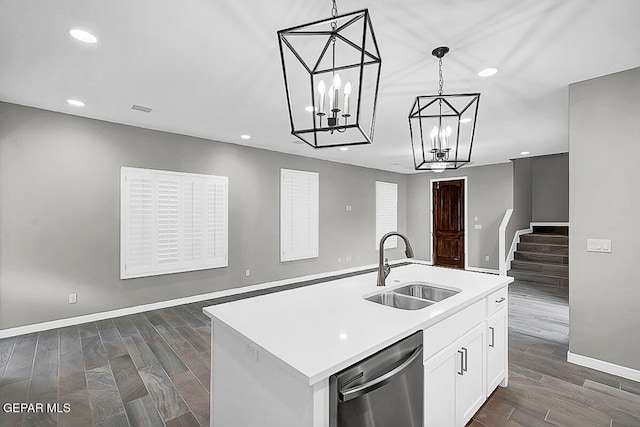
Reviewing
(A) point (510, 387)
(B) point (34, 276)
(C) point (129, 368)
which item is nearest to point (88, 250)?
(B) point (34, 276)

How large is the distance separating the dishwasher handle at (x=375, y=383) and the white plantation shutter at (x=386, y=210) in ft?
21.9

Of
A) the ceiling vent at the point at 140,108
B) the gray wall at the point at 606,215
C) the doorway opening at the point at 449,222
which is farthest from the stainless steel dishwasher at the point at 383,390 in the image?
the doorway opening at the point at 449,222

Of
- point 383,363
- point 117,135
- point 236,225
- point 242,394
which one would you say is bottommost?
point 242,394

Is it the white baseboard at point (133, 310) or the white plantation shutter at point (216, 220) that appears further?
the white plantation shutter at point (216, 220)

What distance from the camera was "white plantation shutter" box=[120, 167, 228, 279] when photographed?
4266mm

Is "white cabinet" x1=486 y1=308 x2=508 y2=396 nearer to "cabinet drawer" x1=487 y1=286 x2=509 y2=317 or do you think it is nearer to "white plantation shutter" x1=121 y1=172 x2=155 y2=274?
"cabinet drawer" x1=487 y1=286 x2=509 y2=317

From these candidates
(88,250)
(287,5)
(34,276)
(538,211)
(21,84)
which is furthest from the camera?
(538,211)

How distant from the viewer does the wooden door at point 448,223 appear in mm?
8125

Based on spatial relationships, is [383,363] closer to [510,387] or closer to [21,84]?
[510,387]

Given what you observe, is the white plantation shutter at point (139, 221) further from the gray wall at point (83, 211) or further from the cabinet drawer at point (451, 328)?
the cabinet drawer at point (451, 328)

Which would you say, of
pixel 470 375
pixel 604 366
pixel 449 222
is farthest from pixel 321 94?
pixel 449 222

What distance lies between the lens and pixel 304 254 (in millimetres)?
6383

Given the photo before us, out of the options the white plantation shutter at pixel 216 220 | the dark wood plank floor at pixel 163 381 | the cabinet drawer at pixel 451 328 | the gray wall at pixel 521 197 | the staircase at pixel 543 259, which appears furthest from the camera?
the gray wall at pixel 521 197

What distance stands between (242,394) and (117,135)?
413 centimetres
